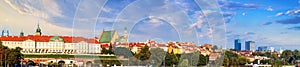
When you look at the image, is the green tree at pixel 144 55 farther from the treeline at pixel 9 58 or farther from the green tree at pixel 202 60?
the treeline at pixel 9 58

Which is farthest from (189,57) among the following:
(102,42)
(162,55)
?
(102,42)

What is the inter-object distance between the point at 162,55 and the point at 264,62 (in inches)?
595

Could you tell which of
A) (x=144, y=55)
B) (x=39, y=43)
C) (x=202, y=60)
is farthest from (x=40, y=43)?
(x=202, y=60)

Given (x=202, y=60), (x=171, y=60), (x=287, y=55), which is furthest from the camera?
(x=287, y=55)

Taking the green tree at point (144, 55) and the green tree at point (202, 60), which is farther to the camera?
the green tree at point (202, 60)

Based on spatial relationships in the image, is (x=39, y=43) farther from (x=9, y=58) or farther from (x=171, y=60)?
(x=9, y=58)

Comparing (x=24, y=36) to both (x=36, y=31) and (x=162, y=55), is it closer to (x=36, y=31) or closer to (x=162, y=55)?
(x=36, y=31)

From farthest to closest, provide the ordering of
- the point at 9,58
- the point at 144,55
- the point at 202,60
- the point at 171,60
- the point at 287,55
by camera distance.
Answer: the point at 287,55 → the point at 202,60 → the point at 171,60 → the point at 144,55 → the point at 9,58

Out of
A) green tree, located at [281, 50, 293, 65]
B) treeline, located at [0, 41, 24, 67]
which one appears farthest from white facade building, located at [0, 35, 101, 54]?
green tree, located at [281, 50, 293, 65]

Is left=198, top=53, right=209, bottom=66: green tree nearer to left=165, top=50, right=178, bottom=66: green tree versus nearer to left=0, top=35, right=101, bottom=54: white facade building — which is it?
left=165, top=50, right=178, bottom=66: green tree

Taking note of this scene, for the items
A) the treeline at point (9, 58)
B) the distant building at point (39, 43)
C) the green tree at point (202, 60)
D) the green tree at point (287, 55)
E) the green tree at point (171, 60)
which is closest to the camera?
the treeline at point (9, 58)

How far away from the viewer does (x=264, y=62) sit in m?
32.8

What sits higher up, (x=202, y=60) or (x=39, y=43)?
(x=39, y=43)

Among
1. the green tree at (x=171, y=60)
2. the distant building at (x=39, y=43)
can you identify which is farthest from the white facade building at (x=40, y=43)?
the green tree at (x=171, y=60)
